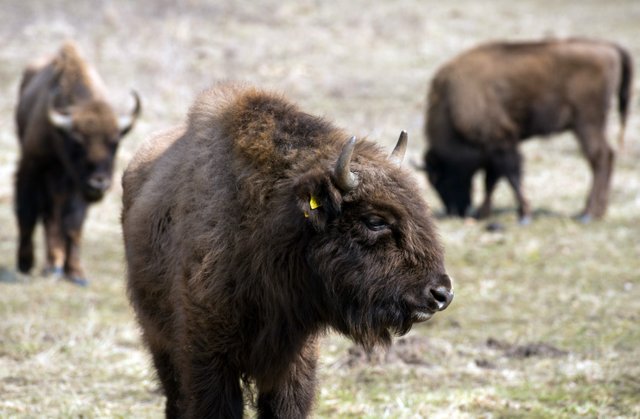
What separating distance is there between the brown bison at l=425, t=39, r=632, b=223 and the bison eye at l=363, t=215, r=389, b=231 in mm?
9521

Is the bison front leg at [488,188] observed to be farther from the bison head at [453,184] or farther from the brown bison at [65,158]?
the brown bison at [65,158]

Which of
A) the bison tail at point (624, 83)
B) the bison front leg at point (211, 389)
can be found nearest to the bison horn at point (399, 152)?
the bison front leg at point (211, 389)

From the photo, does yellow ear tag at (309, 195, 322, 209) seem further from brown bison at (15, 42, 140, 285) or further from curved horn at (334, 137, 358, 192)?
brown bison at (15, 42, 140, 285)

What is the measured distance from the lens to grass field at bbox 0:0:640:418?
630 cm

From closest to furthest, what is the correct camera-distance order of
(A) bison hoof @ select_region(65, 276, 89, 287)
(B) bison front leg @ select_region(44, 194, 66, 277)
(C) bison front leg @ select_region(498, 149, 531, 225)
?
1. (A) bison hoof @ select_region(65, 276, 89, 287)
2. (B) bison front leg @ select_region(44, 194, 66, 277)
3. (C) bison front leg @ select_region(498, 149, 531, 225)

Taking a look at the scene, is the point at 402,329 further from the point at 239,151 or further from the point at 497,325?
the point at 497,325

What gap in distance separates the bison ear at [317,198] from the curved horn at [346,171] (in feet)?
0.15

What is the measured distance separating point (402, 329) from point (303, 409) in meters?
0.71

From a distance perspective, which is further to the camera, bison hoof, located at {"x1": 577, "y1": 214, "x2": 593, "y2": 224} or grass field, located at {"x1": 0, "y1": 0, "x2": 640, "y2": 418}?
bison hoof, located at {"x1": 577, "y1": 214, "x2": 593, "y2": 224}

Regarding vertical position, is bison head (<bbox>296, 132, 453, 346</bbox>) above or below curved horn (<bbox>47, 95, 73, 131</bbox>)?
above

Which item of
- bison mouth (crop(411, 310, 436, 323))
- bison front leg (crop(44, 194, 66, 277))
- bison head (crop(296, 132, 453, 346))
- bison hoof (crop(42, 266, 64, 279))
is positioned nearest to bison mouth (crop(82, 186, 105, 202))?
bison front leg (crop(44, 194, 66, 277))

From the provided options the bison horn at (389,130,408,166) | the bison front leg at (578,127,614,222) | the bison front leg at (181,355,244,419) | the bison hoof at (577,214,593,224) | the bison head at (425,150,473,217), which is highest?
the bison horn at (389,130,408,166)

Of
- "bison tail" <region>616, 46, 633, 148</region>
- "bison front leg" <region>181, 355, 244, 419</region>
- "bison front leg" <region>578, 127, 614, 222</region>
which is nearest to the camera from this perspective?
"bison front leg" <region>181, 355, 244, 419</region>

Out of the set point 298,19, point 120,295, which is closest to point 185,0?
A: point 298,19
